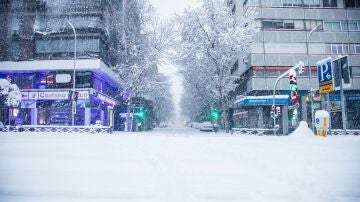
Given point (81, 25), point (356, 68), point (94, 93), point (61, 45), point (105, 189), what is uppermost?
point (81, 25)

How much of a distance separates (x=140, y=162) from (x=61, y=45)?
2997cm

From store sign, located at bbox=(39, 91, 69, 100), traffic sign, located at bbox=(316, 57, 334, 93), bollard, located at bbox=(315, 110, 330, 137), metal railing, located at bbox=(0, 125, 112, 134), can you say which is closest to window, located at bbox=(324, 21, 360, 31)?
traffic sign, located at bbox=(316, 57, 334, 93)

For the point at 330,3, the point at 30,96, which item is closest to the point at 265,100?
the point at 330,3

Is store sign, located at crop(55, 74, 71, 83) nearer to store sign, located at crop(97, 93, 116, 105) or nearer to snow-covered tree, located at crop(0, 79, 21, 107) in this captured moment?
store sign, located at crop(97, 93, 116, 105)

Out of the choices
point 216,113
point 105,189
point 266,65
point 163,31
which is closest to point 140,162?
point 105,189

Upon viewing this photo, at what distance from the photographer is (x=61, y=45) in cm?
3334

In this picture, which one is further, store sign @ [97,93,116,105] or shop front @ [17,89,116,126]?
store sign @ [97,93,116,105]

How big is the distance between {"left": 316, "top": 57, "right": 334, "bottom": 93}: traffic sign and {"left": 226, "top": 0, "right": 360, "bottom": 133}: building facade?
12.2m

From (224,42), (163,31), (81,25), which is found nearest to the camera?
(224,42)

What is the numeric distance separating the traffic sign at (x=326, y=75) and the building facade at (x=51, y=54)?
76.2 ft

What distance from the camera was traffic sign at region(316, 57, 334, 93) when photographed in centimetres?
1998

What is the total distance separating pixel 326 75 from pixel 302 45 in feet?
49.2

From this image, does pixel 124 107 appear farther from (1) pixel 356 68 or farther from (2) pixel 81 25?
(1) pixel 356 68

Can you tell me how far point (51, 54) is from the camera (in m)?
33.5
